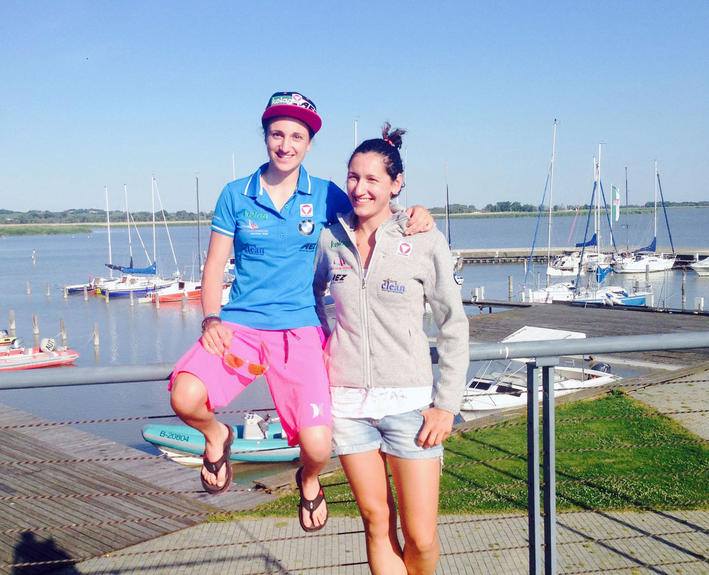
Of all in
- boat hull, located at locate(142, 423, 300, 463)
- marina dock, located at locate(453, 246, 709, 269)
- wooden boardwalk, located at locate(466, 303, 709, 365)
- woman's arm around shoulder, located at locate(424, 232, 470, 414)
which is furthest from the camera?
marina dock, located at locate(453, 246, 709, 269)

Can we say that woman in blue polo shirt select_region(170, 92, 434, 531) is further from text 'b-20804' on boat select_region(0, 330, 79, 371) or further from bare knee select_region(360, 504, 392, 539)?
text 'b-20804' on boat select_region(0, 330, 79, 371)

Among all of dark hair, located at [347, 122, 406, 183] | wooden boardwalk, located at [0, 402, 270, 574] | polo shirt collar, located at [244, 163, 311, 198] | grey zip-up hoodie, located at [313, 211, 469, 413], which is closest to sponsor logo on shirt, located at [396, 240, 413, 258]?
grey zip-up hoodie, located at [313, 211, 469, 413]

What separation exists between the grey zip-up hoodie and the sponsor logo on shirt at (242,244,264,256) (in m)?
0.37

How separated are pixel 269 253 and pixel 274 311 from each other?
0.76 feet

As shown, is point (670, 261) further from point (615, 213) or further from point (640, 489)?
point (640, 489)

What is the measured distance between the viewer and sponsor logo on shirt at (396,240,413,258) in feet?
8.39

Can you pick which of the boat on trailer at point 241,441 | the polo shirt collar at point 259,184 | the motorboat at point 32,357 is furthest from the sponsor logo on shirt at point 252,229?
the motorboat at point 32,357

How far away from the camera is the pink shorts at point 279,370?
2602mm

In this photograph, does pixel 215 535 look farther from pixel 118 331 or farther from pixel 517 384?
pixel 118 331

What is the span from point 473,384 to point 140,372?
17.3m

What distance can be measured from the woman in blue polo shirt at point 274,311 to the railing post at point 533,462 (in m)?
0.78

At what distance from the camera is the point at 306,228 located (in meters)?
2.76

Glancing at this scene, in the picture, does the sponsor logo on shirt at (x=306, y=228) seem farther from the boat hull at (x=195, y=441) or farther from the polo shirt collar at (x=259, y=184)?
the boat hull at (x=195, y=441)

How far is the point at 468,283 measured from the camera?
55219mm
